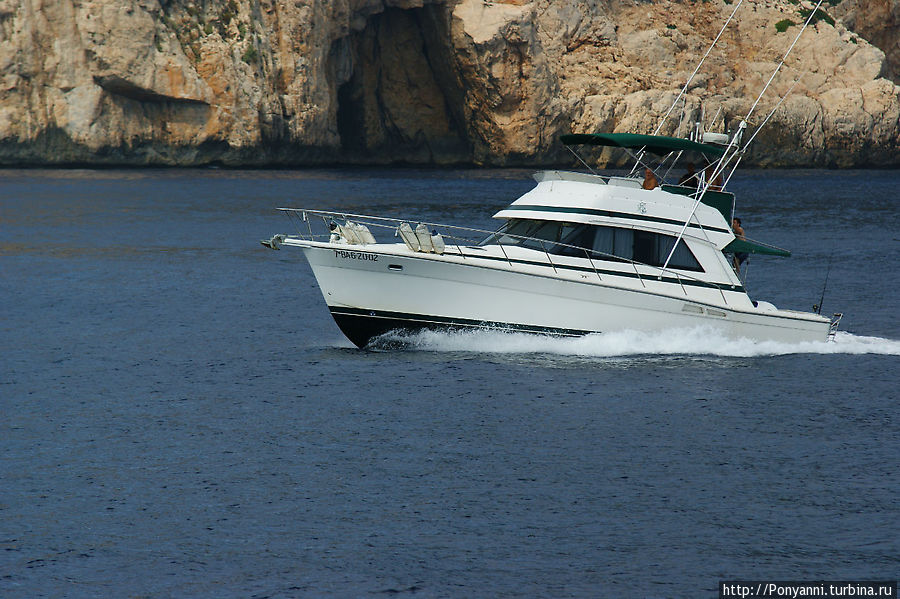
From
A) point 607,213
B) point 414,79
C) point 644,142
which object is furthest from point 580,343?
point 414,79

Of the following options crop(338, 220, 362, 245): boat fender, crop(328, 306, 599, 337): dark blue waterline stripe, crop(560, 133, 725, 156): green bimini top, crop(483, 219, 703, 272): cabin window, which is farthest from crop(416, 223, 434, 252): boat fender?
crop(560, 133, 725, 156): green bimini top

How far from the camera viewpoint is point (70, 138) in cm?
7794

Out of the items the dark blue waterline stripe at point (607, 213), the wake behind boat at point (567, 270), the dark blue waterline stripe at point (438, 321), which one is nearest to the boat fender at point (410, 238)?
the wake behind boat at point (567, 270)

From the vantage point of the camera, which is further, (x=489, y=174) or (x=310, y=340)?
(x=489, y=174)

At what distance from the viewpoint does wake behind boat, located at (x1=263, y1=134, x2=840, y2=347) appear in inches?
821

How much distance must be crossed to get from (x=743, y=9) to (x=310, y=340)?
95.4 meters

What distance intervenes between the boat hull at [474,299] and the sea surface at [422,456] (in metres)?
0.41

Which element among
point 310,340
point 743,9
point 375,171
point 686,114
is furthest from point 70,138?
point 743,9

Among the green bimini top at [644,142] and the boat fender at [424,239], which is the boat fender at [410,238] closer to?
the boat fender at [424,239]

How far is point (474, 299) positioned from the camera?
21000 millimetres

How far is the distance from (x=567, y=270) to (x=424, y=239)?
2855mm

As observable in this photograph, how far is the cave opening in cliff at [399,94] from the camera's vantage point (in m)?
94.1

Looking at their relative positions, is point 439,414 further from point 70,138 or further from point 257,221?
point 70,138

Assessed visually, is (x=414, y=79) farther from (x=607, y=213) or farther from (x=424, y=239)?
(x=424, y=239)
